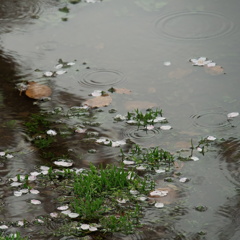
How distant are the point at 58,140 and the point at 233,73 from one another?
2.10 meters

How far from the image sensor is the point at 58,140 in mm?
4812

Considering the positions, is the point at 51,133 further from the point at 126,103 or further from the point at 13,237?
the point at 13,237

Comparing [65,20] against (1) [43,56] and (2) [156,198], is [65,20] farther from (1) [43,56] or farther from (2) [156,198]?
(2) [156,198]

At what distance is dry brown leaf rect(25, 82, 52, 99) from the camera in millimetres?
5594

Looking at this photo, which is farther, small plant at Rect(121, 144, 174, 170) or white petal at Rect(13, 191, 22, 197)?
small plant at Rect(121, 144, 174, 170)

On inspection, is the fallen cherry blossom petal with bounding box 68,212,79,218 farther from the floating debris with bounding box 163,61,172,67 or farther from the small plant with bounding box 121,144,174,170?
the floating debris with bounding box 163,61,172,67

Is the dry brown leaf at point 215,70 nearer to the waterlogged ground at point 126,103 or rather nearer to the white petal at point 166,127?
the waterlogged ground at point 126,103

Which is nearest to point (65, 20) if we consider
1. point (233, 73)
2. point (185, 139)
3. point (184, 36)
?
point (184, 36)

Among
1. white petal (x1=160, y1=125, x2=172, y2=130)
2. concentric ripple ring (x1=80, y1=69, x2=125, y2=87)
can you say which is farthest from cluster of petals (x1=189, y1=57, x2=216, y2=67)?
white petal (x1=160, y1=125, x2=172, y2=130)

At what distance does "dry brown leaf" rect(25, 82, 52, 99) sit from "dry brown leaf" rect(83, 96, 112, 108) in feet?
1.57

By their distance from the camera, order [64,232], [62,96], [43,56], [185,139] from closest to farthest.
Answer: [64,232] < [185,139] < [62,96] < [43,56]

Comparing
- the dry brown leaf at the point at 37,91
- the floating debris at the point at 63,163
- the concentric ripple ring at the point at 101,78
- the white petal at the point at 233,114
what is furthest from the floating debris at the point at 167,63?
the floating debris at the point at 63,163

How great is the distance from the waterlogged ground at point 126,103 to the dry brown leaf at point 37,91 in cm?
6

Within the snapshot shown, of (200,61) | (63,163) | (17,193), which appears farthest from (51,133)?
(200,61)
